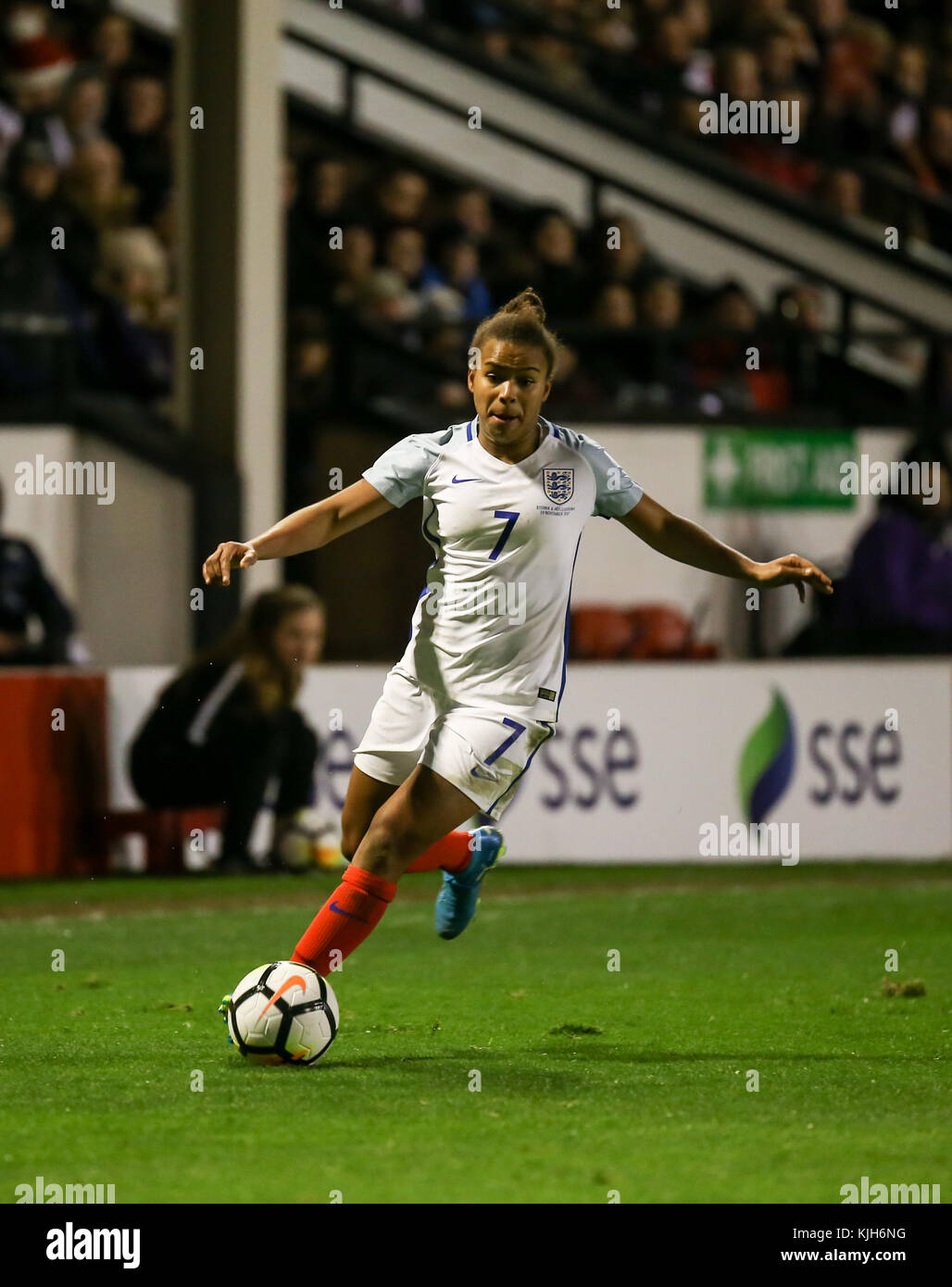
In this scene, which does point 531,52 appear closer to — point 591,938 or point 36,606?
point 36,606

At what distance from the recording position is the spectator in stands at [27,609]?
13.4 m

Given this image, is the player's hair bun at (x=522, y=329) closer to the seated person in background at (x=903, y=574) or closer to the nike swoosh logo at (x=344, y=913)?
the nike swoosh logo at (x=344, y=913)

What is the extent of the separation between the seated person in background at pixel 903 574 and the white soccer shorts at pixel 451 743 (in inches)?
341

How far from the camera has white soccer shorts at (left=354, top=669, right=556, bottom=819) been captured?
656 cm

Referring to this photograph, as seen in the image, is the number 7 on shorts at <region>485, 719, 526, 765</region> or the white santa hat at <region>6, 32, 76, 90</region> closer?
the number 7 on shorts at <region>485, 719, 526, 765</region>

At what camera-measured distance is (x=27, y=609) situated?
13.5 metres

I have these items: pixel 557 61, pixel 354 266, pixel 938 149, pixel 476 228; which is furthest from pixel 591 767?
pixel 938 149

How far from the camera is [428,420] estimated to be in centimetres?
1598

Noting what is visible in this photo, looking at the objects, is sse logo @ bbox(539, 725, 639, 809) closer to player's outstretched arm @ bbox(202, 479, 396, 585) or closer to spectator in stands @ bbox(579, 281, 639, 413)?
spectator in stands @ bbox(579, 281, 639, 413)

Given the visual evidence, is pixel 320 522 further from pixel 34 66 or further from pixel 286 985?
pixel 34 66

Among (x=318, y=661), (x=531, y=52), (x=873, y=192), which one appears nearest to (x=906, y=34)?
(x=873, y=192)

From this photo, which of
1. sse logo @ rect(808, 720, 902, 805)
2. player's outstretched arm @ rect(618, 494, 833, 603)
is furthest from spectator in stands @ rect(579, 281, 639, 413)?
player's outstretched arm @ rect(618, 494, 833, 603)

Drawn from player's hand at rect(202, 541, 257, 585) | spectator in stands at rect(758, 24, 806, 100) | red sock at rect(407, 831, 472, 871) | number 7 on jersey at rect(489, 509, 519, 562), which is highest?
spectator in stands at rect(758, 24, 806, 100)

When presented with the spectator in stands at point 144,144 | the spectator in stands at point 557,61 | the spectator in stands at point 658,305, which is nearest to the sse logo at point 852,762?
the spectator in stands at point 658,305
